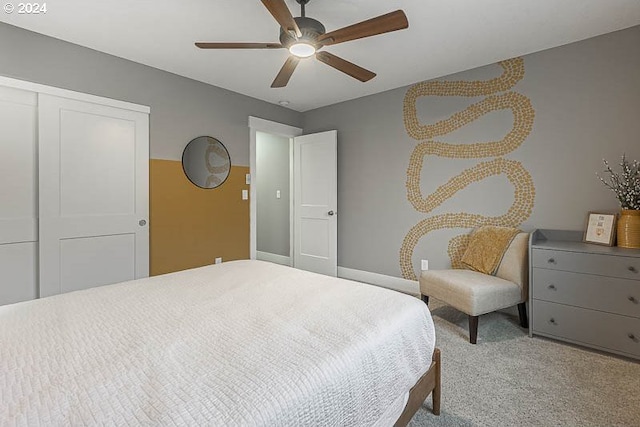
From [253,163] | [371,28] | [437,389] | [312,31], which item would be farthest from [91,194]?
[437,389]

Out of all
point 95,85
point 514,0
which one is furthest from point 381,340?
point 95,85

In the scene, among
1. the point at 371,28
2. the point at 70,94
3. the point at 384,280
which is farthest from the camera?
the point at 384,280

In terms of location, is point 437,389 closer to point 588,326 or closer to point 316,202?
point 588,326

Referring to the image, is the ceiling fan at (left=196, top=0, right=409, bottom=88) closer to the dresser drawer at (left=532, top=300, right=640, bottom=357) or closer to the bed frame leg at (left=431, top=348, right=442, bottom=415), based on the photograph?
the bed frame leg at (left=431, top=348, right=442, bottom=415)

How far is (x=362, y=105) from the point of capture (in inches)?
158

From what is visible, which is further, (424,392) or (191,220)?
(191,220)

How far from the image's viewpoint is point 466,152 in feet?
10.5

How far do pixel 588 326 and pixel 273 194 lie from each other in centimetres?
426

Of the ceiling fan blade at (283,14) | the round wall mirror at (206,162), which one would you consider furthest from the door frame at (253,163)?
the ceiling fan blade at (283,14)

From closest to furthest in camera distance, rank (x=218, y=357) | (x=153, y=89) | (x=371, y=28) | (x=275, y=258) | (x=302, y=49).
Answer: (x=218, y=357)
(x=371, y=28)
(x=302, y=49)
(x=153, y=89)
(x=275, y=258)

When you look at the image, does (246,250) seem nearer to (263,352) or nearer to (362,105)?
(362,105)

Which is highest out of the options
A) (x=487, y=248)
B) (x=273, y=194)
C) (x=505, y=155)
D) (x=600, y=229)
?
(x=505, y=155)

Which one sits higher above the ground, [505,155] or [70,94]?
[70,94]

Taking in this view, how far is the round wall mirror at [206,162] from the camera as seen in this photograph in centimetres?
337
